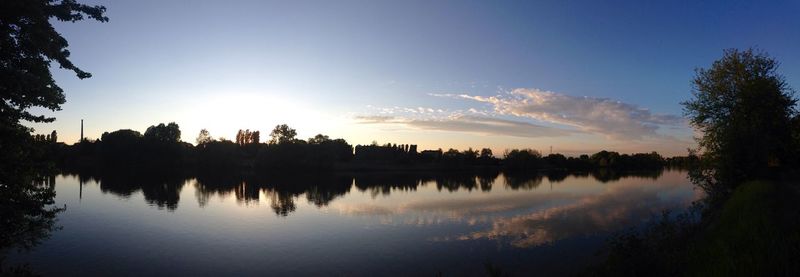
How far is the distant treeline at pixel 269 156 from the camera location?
113062 mm

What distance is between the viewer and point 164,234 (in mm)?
27734

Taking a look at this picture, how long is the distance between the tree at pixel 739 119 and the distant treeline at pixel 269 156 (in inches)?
3343

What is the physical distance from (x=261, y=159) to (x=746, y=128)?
102 meters

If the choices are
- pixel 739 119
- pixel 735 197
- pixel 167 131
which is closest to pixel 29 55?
pixel 735 197

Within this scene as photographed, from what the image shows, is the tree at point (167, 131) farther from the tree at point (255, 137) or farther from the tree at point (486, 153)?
the tree at point (486, 153)

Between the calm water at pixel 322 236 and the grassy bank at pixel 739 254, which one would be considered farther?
the calm water at pixel 322 236

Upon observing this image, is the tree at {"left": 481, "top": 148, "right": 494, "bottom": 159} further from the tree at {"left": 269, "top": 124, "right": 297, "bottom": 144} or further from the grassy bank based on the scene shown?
the grassy bank

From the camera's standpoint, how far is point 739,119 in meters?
37.4

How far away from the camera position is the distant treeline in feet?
371

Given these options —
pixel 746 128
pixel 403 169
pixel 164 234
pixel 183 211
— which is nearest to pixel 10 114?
pixel 164 234

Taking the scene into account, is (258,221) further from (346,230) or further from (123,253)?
(123,253)

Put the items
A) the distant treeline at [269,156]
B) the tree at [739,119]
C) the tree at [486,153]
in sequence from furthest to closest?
the tree at [486,153] → the distant treeline at [269,156] → the tree at [739,119]

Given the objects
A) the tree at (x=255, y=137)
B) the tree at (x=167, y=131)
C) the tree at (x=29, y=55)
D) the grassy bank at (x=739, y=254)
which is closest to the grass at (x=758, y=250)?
the grassy bank at (x=739, y=254)

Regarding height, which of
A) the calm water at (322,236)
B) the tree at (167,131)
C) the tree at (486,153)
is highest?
the tree at (167,131)
